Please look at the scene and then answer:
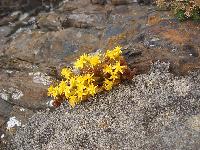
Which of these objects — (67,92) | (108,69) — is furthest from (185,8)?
(67,92)

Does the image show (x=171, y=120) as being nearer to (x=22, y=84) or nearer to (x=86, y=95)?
(x=86, y=95)

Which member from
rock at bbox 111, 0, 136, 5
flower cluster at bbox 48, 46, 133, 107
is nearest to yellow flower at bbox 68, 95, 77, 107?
flower cluster at bbox 48, 46, 133, 107

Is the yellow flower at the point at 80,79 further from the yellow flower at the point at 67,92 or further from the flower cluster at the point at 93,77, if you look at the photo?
the yellow flower at the point at 67,92

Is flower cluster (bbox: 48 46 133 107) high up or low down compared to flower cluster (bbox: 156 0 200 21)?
down

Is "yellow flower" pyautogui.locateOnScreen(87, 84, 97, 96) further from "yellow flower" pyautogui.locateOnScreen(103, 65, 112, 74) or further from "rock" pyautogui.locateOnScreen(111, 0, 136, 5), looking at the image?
"rock" pyautogui.locateOnScreen(111, 0, 136, 5)

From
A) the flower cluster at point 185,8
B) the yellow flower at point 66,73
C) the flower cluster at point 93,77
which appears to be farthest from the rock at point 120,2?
the yellow flower at point 66,73

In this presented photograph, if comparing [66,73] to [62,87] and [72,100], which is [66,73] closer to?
[62,87]

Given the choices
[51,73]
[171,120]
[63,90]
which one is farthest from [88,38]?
[171,120]
